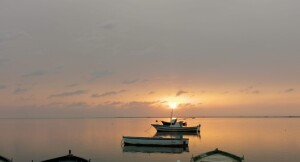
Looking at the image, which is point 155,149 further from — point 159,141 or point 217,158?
point 217,158

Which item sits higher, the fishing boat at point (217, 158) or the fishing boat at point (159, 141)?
the fishing boat at point (159, 141)

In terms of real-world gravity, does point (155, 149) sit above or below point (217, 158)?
above

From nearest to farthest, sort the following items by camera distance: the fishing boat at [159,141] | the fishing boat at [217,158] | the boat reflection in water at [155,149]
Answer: the fishing boat at [217,158] < the boat reflection in water at [155,149] < the fishing boat at [159,141]

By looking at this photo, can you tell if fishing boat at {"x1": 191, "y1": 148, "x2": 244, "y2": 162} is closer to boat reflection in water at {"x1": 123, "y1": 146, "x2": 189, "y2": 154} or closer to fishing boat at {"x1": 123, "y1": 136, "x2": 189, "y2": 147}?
boat reflection in water at {"x1": 123, "y1": 146, "x2": 189, "y2": 154}

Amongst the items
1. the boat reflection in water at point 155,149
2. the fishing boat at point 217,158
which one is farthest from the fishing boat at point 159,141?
the fishing boat at point 217,158

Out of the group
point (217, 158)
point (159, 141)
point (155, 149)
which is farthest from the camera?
point (159, 141)

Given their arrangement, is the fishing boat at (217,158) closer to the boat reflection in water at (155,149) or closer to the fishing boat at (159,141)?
the boat reflection in water at (155,149)

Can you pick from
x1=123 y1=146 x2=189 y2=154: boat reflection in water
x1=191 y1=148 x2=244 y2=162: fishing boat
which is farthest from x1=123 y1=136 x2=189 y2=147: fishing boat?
x1=191 y1=148 x2=244 y2=162: fishing boat

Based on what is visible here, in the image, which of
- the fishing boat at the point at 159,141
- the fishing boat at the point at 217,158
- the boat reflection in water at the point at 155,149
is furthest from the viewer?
the fishing boat at the point at 159,141

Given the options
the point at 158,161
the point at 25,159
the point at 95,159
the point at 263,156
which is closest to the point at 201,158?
the point at 158,161

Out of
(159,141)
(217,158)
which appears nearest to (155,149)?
(159,141)

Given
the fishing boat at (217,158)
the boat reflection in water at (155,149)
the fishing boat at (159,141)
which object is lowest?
the fishing boat at (217,158)

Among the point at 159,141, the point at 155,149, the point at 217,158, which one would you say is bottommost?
the point at 217,158

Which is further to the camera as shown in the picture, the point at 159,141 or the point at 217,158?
the point at 159,141
